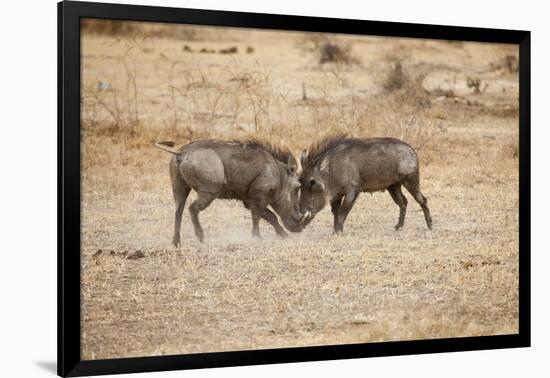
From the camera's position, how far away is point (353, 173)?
7438mm

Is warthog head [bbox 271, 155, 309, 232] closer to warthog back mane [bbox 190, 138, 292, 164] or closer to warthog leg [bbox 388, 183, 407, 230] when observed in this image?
warthog back mane [bbox 190, 138, 292, 164]

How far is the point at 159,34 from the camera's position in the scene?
22.6 feet

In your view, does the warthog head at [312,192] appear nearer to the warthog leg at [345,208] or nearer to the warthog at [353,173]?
the warthog at [353,173]

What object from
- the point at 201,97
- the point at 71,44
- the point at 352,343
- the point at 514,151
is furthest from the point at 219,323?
the point at 514,151

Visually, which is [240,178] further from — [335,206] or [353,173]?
[353,173]

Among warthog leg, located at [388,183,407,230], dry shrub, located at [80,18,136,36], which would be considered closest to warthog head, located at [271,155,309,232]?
warthog leg, located at [388,183,407,230]

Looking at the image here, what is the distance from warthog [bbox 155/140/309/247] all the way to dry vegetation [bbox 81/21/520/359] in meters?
0.07

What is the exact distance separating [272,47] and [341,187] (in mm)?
1032

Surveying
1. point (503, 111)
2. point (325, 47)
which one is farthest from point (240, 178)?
point (503, 111)

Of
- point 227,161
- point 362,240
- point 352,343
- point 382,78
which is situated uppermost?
point 382,78

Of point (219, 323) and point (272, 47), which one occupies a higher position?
point (272, 47)

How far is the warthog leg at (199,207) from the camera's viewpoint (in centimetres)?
695

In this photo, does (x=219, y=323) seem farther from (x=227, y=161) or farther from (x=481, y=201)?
(x=481, y=201)

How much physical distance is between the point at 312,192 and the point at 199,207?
81 cm
